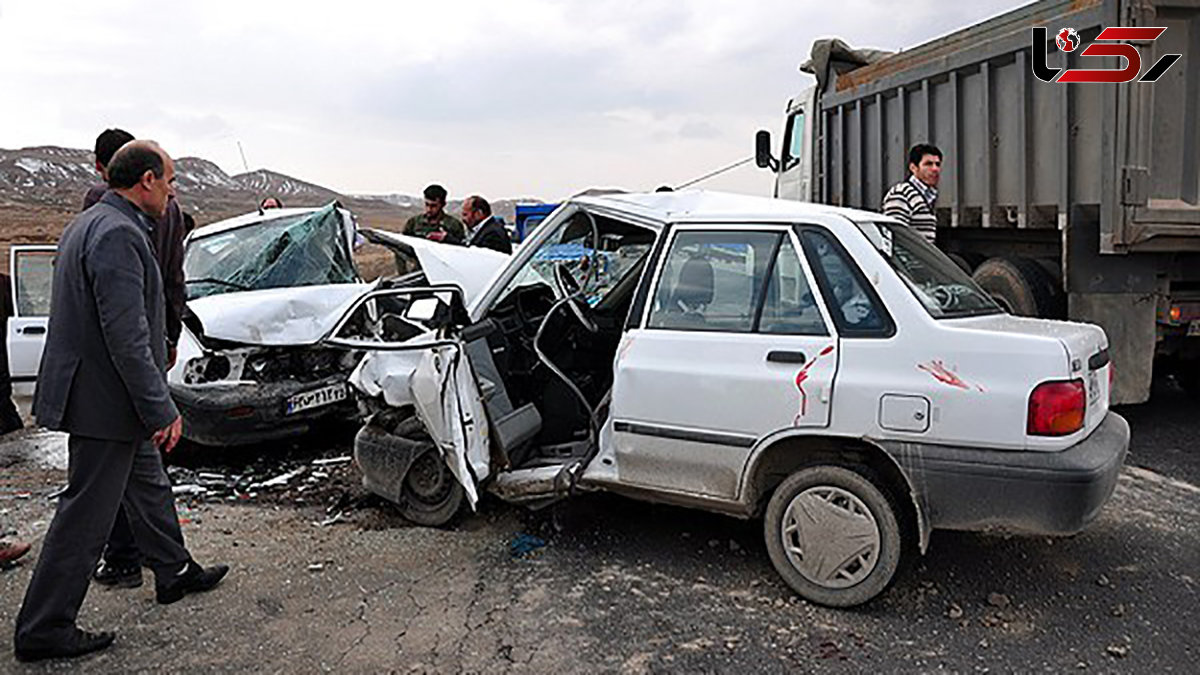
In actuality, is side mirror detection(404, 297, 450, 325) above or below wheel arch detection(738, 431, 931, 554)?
above

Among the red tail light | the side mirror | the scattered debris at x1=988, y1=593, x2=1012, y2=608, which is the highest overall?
the side mirror

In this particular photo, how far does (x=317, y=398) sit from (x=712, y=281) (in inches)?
119

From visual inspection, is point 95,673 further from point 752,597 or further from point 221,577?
point 752,597

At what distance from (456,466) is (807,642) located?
5.65 ft

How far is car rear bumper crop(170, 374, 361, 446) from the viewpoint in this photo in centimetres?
565

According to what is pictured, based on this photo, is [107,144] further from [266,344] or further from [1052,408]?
[1052,408]

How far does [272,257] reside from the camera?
694cm

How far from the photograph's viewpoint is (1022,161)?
6.47 m

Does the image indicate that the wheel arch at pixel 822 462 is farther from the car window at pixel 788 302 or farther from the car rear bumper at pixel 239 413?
the car rear bumper at pixel 239 413

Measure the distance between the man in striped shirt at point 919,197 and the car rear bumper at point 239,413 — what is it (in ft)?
13.1

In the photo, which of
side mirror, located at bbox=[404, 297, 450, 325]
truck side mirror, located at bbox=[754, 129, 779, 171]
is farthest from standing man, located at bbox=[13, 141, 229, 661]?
truck side mirror, located at bbox=[754, 129, 779, 171]

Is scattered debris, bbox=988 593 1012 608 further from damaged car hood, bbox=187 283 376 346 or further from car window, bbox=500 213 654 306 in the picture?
damaged car hood, bbox=187 283 376 346

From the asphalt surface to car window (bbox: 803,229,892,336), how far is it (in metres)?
1.09

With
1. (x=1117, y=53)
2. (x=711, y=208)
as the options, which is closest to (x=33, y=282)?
(x=711, y=208)
